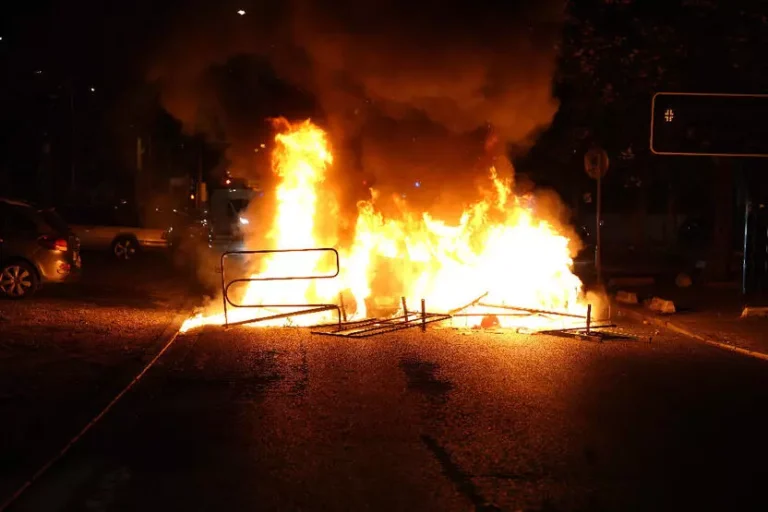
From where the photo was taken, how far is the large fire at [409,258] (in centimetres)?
A: 1350

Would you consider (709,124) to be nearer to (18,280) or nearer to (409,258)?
(409,258)

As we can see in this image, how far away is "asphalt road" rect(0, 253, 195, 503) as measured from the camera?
6.54 metres

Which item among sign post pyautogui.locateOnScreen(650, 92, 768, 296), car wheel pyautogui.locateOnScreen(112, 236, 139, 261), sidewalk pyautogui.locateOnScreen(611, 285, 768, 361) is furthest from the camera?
car wheel pyautogui.locateOnScreen(112, 236, 139, 261)

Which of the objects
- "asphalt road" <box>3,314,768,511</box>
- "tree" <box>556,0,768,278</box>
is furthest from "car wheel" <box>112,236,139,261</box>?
"asphalt road" <box>3,314,768,511</box>

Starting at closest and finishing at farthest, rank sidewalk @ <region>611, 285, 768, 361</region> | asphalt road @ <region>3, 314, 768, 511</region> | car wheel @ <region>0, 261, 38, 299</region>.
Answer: asphalt road @ <region>3, 314, 768, 511</region> < sidewalk @ <region>611, 285, 768, 361</region> < car wheel @ <region>0, 261, 38, 299</region>

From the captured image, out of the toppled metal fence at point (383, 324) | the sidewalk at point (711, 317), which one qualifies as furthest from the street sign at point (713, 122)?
the toppled metal fence at point (383, 324)

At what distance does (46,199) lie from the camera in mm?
30391

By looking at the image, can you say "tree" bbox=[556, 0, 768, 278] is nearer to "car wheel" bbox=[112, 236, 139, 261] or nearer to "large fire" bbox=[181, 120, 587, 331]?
"large fire" bbox=[181, 120, 587, 331]

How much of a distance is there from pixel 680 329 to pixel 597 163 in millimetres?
4684

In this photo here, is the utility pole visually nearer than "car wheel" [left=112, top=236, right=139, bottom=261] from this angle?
No

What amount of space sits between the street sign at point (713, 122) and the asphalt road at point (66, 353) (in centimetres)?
664

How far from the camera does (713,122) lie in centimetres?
1116

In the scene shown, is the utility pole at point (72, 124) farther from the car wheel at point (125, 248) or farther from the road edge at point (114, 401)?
the road edge at point (114, 401)

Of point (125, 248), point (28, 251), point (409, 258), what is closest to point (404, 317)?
point (409, 258)
